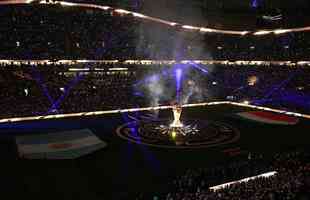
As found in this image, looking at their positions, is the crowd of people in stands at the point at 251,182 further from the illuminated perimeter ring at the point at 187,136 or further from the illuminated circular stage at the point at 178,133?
the illuminated circular stage at the point at 178,133

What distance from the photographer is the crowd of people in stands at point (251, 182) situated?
13617 mm

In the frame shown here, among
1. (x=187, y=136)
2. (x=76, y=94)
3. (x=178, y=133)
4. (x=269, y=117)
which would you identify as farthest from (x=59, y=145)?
(x=269, y=117)

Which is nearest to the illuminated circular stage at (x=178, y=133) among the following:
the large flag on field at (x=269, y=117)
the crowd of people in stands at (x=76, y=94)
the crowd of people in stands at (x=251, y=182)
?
the large flag on field at (x=269, y=117)

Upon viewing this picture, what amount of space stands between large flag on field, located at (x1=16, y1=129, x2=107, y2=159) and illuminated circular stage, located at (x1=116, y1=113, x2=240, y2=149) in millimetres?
3180

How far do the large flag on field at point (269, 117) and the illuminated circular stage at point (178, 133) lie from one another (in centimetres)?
454

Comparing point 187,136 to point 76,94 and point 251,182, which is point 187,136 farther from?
point 76,94

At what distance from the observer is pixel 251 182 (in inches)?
625

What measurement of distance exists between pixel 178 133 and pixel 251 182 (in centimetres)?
1353

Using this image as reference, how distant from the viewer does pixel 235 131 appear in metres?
30.4

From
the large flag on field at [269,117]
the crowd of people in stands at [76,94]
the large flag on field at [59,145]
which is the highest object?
the crowd of people in stands at [76,94]

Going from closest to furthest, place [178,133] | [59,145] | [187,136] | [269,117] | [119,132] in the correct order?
[59,145] < [187,136] < [178,133] < [119,132] < [269,117]

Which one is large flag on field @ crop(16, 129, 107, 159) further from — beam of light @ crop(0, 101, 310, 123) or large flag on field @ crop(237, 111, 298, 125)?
large flag on field @ crop(237, 111, 298, 125)

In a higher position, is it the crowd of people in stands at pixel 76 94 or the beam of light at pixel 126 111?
the crowd of people in stands at pixel 76 94

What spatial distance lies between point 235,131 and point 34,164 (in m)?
17.4
